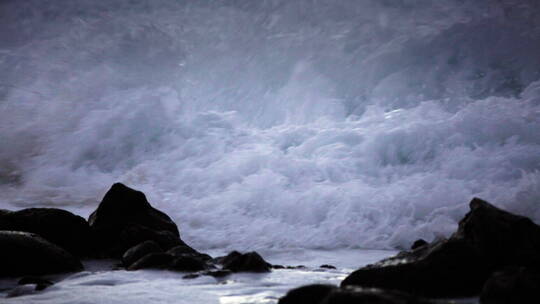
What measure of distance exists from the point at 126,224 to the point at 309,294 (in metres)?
4.87

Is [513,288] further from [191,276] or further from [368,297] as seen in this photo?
[191,276]

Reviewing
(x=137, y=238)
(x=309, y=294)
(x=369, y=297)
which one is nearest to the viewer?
(x=369, y=297)

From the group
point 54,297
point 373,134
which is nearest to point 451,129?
point 373,134

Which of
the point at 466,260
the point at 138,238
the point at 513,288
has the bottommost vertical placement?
the point at 513,288

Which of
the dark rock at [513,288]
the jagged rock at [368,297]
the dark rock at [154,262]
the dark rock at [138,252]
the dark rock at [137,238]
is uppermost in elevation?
the dark rock at [137,238]

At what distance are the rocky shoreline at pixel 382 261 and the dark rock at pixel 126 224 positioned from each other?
0.06 feet

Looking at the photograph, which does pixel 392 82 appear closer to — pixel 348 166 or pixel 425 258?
pixel 348 166

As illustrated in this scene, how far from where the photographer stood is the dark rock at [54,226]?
5754 millimetres

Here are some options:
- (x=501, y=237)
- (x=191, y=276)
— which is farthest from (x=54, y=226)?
(x=501, y=237)

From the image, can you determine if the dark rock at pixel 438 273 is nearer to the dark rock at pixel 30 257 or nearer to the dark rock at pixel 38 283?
the dark rock at pixel 38 283

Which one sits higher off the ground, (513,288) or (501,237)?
(501,237)

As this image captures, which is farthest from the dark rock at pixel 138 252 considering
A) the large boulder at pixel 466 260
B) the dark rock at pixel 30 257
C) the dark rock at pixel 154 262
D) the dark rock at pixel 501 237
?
the dark rock at pixel 501 237

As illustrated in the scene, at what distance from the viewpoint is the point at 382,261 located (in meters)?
3.20

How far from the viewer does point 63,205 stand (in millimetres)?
11531
